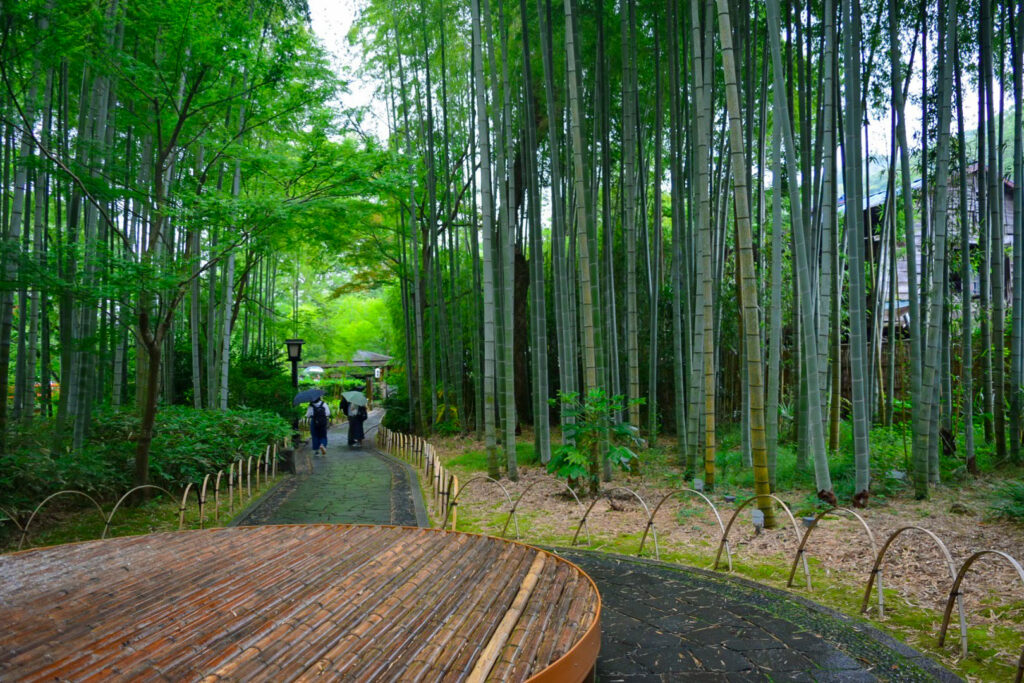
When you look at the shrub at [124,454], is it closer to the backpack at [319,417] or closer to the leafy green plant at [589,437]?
the backpack at [319,417]

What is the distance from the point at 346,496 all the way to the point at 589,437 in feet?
7.97

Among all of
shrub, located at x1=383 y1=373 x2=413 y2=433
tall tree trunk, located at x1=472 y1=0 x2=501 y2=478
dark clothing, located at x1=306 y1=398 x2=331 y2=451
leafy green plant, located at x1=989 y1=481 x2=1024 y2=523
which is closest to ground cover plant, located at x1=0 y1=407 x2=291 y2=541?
dark clothing, located at x1=306 y1=398 x2=331 y2=451

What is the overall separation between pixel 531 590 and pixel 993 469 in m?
4.95

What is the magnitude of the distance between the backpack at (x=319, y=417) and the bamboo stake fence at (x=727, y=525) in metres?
1.09

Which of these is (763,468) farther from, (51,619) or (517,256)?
(517,256)

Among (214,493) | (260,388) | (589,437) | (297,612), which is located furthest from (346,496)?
(260,388)

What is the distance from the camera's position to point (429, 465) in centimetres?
659

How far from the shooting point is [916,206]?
825cm

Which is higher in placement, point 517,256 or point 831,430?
point 517,256

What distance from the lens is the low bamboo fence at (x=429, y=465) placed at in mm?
4652

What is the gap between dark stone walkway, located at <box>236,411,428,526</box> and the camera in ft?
16.3

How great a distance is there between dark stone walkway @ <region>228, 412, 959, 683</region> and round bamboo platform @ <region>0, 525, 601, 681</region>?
1.40 feet

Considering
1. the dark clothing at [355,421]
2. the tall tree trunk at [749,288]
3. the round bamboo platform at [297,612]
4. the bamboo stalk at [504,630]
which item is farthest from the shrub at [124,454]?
the tall tree trunk at [749,288]

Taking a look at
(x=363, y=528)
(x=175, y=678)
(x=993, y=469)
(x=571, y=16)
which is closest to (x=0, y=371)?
(x=363, y=528)
